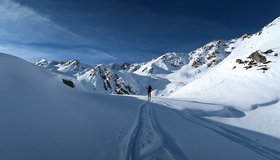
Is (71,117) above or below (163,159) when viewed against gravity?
above

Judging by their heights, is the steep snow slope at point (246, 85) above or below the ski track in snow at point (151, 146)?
above

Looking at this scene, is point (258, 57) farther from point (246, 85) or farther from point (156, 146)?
point (156, 146)

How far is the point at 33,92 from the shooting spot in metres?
13.9

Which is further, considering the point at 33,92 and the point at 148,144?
the point at 33,92

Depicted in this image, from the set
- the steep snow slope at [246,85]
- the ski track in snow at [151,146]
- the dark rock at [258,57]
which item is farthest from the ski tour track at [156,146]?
the dark rock at [258,57]

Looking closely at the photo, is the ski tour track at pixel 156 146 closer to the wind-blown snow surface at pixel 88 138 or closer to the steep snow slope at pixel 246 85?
the wind-blown snow surface at pixel 88 138

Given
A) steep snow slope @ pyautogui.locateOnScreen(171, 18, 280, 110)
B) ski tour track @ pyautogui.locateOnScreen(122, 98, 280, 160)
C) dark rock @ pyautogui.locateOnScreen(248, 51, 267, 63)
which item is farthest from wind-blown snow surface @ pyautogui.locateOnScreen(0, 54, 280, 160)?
dark rock @ pyautogui.locateOnScreen(248, 51, 267, 63)

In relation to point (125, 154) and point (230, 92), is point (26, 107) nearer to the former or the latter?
point (125, 154)

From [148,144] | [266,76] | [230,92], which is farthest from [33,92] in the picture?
[266,76]

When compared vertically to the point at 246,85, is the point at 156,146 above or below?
below

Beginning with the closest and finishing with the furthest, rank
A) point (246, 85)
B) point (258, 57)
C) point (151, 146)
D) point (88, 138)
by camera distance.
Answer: point (151, 146) < point (88, 138) < point (246, 85) < point (258, 57)

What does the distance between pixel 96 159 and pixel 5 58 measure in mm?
13619

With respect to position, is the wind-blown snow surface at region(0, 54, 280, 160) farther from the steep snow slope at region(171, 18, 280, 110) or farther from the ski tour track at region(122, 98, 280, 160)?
the steep snow slope at region(171, 18, 280, 110)

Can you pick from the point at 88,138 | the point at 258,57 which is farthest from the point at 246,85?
the point at 88,138
